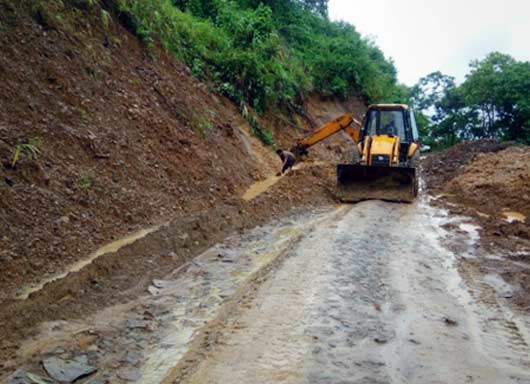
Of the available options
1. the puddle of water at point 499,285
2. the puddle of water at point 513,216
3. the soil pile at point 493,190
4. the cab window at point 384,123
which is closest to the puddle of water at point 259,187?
the cab window at point 384,123

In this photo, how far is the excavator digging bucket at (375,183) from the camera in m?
13.1

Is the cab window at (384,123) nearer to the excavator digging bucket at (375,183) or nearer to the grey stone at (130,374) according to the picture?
the excavator digging bucket at (375,183)

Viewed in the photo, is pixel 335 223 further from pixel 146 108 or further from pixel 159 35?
pixel 159 35

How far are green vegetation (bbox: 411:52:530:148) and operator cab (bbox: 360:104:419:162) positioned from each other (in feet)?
81.5

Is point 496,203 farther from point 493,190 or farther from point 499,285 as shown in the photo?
point 499,285

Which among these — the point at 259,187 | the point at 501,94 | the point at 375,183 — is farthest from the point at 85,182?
the point at 501,94

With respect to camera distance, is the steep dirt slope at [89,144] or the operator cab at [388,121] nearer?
the steep dirt slope at [89,144]

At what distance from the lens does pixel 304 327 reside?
5.28 meters

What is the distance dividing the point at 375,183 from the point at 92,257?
8268 mm

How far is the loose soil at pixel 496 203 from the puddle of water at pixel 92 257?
15.9 ft

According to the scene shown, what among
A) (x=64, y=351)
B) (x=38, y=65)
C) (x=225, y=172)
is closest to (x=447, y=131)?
(x=225, y=172)

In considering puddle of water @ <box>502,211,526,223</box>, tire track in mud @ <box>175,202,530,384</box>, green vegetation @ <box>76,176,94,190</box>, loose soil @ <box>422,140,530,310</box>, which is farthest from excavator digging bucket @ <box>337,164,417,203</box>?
green vegetation @ <box>76,176,94,190</box>

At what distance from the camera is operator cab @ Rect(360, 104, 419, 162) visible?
1452 cm

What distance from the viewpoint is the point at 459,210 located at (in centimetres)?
1262
